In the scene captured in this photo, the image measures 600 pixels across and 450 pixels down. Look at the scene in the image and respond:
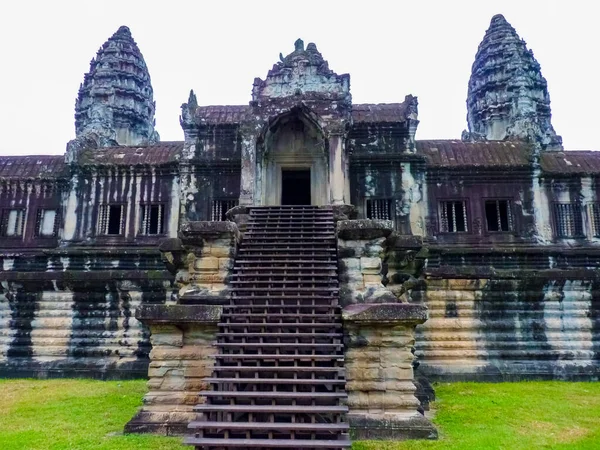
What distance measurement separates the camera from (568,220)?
20344 mm

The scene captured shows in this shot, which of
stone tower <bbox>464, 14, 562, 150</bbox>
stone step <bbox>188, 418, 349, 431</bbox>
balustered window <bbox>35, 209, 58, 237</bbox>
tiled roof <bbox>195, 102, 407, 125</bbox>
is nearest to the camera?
stone step <bbox>188, 418, 349, 431</bbox>

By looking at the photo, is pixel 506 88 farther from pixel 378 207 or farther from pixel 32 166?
pixel 32 166

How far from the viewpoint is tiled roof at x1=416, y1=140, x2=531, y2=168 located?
20.6 metres

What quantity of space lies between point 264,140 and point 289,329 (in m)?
10.0

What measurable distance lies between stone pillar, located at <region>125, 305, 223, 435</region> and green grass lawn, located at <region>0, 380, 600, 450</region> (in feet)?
2.17

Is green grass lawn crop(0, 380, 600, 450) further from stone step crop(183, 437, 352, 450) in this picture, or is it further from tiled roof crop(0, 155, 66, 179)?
→ tiled roof crop(0, 155, 66, 179)

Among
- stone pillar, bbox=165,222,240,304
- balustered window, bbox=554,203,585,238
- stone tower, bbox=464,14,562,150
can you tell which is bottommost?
stone pillar, bbox=165,222,240,304

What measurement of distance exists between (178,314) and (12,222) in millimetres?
16796

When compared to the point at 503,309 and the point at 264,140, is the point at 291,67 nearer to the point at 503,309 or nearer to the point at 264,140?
Answer: the point at 264,140

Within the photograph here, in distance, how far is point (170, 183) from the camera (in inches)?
841

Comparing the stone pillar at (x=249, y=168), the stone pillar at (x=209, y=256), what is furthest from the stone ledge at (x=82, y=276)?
the stone pillar at (x=209, y=256)

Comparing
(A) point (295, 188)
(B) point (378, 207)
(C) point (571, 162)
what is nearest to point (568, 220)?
(C) point (571, 162)

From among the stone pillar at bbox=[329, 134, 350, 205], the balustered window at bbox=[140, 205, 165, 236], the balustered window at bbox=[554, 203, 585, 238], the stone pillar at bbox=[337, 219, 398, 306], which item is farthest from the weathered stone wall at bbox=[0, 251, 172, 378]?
the balustered window at bbox=[554, 203, 585, 238]

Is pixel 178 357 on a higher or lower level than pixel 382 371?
higher
